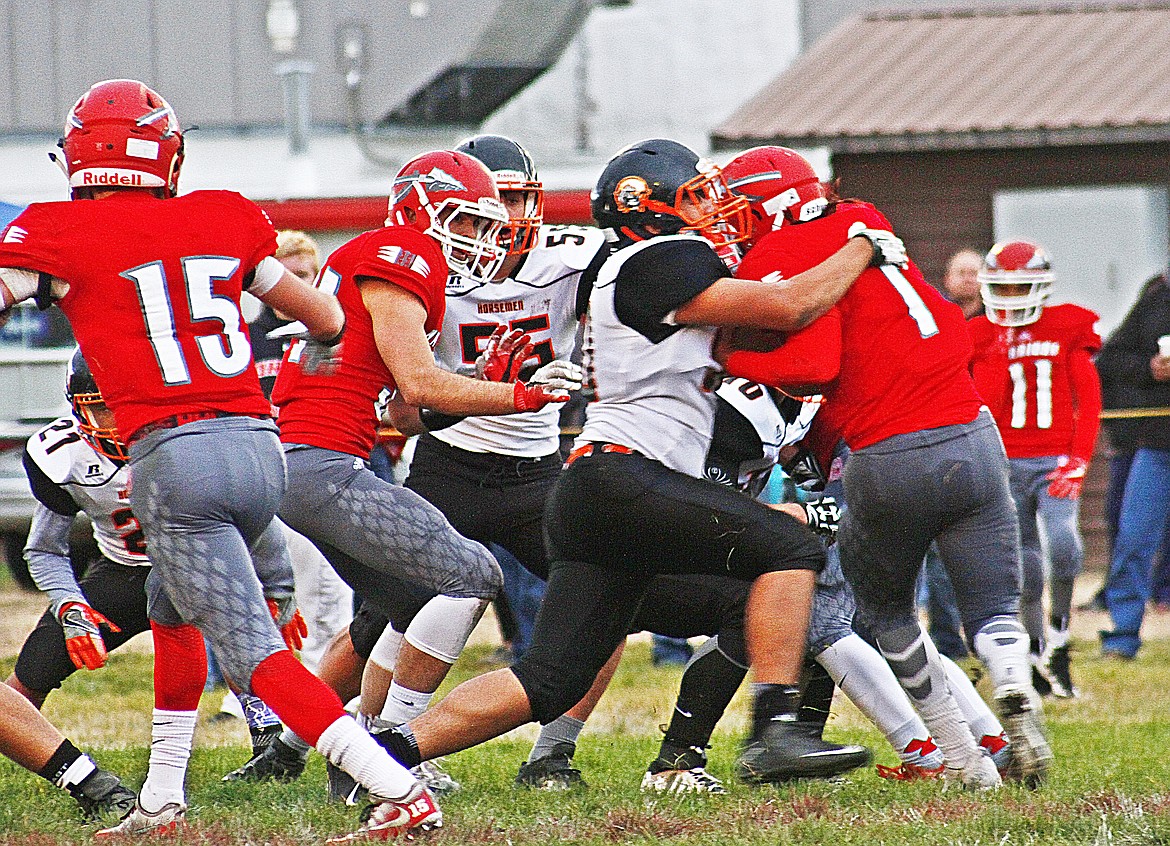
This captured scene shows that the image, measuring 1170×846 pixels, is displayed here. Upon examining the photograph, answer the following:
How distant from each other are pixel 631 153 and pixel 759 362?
0.64m

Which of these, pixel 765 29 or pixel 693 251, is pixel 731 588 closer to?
pixel 693 251

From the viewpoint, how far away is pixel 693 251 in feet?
13.1

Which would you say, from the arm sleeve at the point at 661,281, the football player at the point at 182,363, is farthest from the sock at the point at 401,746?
the arm sleeve at the point at 661,281

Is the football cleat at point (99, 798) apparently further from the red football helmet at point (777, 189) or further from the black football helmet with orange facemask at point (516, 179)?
the red football helmet at point (777, 189)

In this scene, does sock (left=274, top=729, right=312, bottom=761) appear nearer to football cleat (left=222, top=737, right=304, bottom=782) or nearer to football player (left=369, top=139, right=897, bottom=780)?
football cleat (left=222, top=737, right=304, bottom=782)

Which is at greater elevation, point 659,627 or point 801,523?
point 801,523

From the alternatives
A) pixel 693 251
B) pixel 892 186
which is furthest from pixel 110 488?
pixel 892 186

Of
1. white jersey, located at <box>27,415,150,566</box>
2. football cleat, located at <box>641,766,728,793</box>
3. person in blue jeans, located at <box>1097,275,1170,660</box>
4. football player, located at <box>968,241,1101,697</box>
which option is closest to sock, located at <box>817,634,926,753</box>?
football cleat, located at <box>641,766,728,793</box>

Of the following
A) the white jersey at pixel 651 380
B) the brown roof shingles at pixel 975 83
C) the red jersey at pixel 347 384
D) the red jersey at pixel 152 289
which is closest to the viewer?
the red jersey at pixel 152 289

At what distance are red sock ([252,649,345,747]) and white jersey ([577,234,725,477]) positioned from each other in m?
0.92

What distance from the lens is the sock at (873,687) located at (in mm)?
4664

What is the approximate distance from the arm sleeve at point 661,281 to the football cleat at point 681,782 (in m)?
1.30

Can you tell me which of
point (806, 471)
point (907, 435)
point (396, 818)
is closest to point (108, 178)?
point (396, 818)

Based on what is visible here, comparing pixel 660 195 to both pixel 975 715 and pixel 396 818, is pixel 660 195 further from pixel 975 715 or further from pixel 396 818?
pixel 975 715
